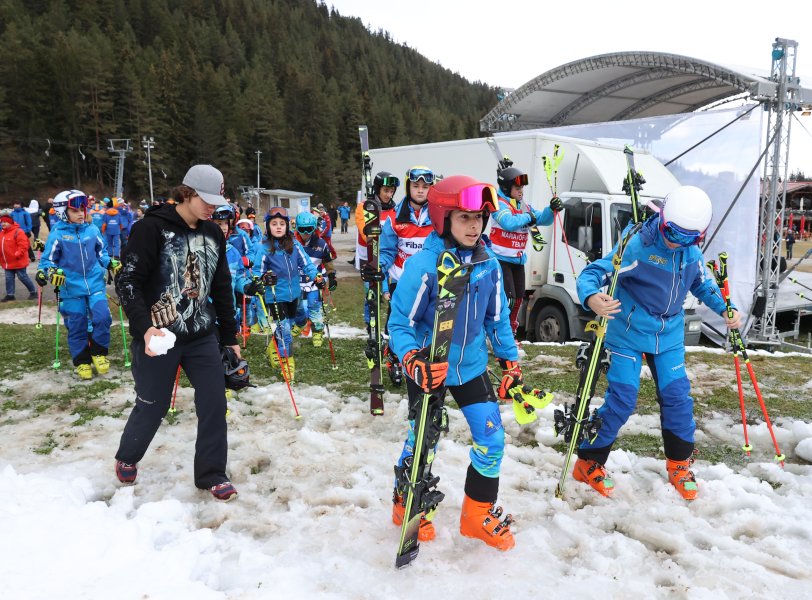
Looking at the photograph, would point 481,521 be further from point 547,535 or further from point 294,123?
point 294,123

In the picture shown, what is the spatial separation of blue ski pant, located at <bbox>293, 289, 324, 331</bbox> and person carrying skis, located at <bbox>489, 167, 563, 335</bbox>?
272 centimetres

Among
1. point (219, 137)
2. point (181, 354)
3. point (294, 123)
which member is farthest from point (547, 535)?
point (294, 123)

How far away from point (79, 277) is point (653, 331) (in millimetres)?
6566

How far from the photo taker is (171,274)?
12.3ft

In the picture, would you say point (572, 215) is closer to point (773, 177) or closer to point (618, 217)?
point (618, 217)

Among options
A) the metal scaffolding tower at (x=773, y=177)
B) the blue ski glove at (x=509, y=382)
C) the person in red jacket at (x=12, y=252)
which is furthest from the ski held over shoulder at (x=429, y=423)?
the person in red jacket at (x=12, y=252)

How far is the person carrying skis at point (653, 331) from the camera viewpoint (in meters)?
3.91

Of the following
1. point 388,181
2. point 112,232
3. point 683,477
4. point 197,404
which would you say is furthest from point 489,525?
point 112,232

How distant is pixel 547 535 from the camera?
3494 millimetres

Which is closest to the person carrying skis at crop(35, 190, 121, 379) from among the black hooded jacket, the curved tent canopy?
the black hooded jacket

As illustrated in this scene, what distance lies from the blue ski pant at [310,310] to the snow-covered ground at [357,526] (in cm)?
290

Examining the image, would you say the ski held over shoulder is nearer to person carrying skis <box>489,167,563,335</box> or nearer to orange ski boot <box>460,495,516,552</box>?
orange ski boot <box>460,495,516,552</box>

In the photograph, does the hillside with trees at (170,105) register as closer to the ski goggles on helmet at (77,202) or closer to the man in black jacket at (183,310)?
the ski goggles on helmet at (77,202)

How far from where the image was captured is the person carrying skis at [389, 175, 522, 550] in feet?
10.0
